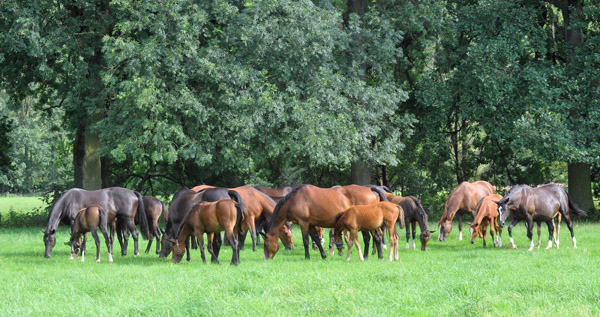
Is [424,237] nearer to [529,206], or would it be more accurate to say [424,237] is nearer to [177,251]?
[529,206]

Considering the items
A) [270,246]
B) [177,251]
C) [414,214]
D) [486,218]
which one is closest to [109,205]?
[177,251]

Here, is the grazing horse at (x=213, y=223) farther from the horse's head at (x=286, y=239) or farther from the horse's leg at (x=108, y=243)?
the horse's head at (x=286, y=239)

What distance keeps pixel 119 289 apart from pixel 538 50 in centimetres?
2219

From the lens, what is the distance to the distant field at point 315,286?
9648 millimetres

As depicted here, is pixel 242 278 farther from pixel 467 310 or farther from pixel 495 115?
pixel 495 115

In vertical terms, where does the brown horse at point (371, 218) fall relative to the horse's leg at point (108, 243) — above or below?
above

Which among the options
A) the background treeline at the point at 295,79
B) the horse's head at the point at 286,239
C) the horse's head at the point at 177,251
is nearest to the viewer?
the horse's head at the point at 177,251

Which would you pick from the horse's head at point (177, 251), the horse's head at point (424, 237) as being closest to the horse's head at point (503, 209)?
the horse's head at point (424, 237)

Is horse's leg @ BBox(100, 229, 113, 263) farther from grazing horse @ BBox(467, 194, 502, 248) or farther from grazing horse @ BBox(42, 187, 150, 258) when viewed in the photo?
grazing horse @ BBox(467, 194, 502, 248)

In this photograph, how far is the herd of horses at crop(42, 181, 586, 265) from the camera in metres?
15.1

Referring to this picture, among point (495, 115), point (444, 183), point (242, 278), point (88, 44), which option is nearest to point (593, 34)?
point (495, 115)

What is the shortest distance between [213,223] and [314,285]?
3853 mm

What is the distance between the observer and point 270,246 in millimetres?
15852

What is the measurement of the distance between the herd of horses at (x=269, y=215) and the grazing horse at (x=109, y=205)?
25 mm
